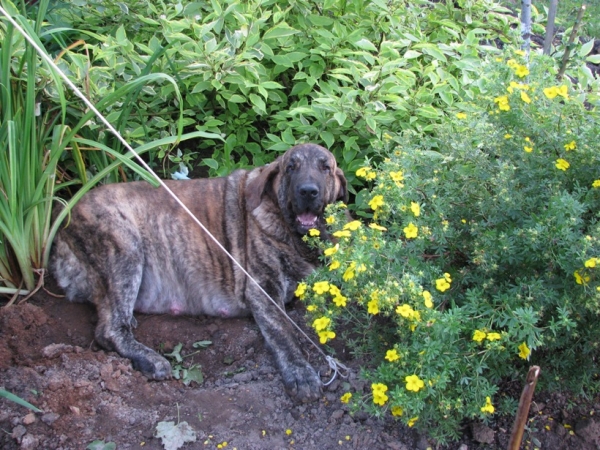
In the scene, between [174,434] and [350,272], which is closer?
[350,272]

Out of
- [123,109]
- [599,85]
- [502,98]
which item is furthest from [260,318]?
[599,85]

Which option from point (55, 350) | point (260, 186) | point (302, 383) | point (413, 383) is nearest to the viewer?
point (413, 383)

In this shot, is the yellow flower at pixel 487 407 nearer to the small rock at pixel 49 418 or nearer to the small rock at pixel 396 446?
the small rock at pixel 396 446

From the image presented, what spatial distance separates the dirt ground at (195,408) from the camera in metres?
2.96

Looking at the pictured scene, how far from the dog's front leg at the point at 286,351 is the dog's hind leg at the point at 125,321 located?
2.10ft

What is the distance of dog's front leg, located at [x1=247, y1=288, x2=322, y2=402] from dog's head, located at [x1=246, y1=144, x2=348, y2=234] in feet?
1.80

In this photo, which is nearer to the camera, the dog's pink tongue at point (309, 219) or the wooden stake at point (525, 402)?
the wooden stake at point (525, 402)

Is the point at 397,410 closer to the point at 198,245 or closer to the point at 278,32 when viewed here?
the point at 198,245

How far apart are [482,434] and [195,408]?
1.42 meters

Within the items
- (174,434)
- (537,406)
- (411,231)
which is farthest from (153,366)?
(537,406)

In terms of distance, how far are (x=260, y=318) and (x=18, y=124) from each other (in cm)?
187

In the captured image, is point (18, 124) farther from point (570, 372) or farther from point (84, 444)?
point (570, 372)

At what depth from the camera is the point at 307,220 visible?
408 cm

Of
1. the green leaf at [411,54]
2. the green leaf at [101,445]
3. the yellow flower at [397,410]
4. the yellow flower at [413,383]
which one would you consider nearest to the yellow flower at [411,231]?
the yellow flower at [413,383]
